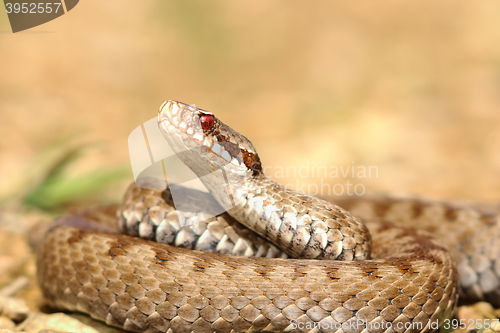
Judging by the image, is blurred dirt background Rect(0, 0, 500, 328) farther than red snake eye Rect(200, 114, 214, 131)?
Yes

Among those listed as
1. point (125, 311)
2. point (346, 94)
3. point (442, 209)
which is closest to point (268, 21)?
point (346, 94)

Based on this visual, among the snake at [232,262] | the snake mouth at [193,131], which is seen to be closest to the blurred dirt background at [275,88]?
the snake at [232,262]

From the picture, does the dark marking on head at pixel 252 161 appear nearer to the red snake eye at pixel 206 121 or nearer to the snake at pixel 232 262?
the snake at pixel 232 262

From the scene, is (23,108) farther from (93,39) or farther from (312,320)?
(312,320)

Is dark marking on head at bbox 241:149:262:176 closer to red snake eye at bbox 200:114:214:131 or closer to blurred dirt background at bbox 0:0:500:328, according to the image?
red snake eye at bbox 200:114:214:131

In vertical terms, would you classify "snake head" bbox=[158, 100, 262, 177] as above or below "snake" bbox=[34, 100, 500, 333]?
above

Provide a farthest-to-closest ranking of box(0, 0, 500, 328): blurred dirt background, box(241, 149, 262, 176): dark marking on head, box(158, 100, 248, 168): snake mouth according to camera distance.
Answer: box(0, 0, 500, 328): blurred dirt background, box(241, 149, 262, 176): dark marking on head, box(158, 100, 248, 168): snake mouth

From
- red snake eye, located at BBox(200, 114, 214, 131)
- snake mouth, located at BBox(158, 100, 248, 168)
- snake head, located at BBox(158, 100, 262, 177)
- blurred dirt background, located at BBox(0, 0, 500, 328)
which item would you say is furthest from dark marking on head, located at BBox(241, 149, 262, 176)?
blurred dirt background, located at BBox(0, 0, 500, 328)
